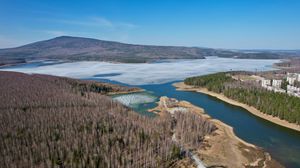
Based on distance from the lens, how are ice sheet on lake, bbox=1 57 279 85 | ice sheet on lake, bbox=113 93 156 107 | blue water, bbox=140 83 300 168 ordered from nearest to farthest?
blue water, bbox=140 83 300 168 → ice sheet on lake, bbox=113 93 156 107 → ice sheet on lake, bbox=1 57 279 85

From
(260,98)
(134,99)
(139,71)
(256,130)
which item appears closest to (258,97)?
(260,98)

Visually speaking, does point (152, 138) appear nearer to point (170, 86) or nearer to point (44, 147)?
point (44, 147)

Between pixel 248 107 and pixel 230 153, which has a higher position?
pixel 248 107

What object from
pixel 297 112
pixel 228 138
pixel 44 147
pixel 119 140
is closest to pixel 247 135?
pixel 228 138

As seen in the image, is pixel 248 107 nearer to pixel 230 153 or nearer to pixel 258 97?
pixel 258 97

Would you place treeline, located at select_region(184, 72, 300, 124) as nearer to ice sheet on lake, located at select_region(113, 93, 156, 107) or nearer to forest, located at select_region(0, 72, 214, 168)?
forest, located at select_region(0, 72, 214, 168)

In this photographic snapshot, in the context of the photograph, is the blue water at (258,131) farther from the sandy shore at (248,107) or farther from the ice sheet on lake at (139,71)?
the ice sheet on lake at (139,71)

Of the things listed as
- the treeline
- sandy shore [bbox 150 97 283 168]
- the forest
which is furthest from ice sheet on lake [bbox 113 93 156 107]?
sandy shore [bbox 150 97 283 168]
